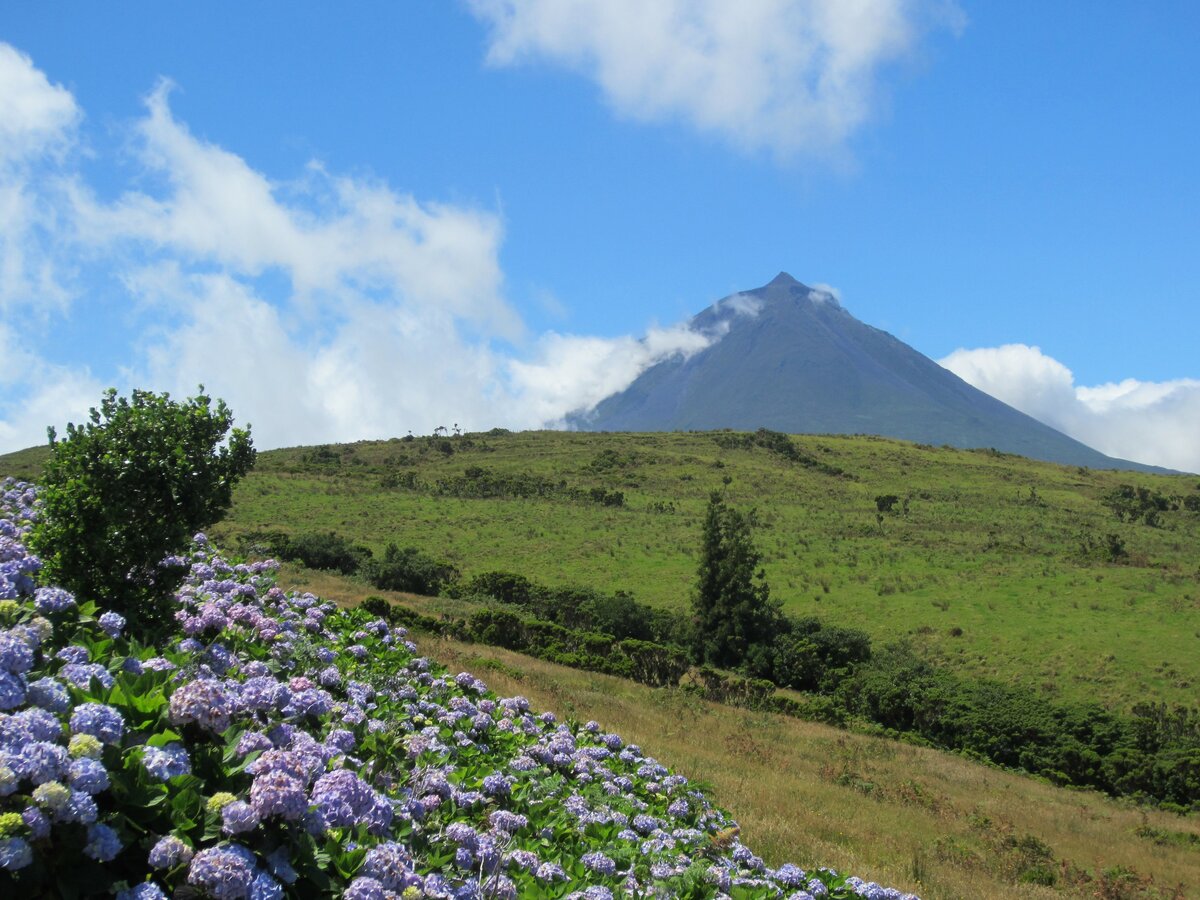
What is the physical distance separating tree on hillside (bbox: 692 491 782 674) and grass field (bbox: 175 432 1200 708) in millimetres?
4106

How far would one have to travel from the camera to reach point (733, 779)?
39.6 ft

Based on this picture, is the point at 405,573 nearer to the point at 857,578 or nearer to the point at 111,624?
the point at 857,578

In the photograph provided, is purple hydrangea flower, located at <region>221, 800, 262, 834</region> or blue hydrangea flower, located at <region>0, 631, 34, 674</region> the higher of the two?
blue hydrangea flower, located at <region>0, 631, 34, 674</region>

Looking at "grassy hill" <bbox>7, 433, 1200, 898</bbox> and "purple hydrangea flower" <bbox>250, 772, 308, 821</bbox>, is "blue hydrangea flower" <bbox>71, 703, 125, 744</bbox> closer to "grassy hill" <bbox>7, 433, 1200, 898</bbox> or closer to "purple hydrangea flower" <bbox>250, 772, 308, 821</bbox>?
"purple hydrangea flower" <bbox>250, 772, 308, 821</bbox>

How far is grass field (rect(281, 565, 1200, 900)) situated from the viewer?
10.1 m

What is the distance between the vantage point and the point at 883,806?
1345cm

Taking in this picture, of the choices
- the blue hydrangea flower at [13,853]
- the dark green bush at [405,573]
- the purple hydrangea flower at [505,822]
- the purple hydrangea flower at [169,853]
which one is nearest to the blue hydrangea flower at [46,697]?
the purple hydrangea flower at [169,853]

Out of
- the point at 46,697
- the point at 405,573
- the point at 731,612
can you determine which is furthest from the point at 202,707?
the point at 405,573

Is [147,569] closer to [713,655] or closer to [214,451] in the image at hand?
[214,451]

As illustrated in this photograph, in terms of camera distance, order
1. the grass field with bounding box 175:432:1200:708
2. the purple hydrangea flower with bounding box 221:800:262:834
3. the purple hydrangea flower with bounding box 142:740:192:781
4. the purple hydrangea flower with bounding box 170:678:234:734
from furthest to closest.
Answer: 1. the grass field with bounding box 175:432:1200:708
2. the purple hydrangea flower with bounding box 170:678:234:734
3. the purple hydrangea flower with bounding box 142:740:192:781
4. the purple hydrangea flower with bounding box 221:800:262:834

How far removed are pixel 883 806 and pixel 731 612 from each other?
16.1m

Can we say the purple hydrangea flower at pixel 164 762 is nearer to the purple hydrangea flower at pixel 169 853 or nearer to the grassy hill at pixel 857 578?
the purple hydrangea flower at pixel 169 853

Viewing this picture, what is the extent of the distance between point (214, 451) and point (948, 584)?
116 feet

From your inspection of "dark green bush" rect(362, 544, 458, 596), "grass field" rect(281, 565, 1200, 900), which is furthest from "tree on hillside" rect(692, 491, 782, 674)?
"dark green bush" rect(362, 544, 458, 596)
